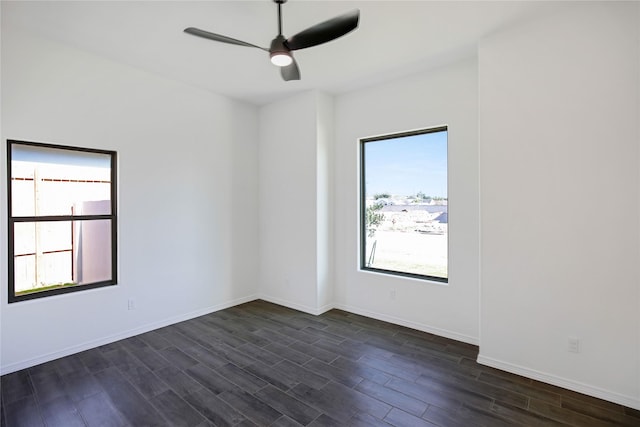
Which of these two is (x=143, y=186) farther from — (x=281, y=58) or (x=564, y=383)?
(x=564, y=383)

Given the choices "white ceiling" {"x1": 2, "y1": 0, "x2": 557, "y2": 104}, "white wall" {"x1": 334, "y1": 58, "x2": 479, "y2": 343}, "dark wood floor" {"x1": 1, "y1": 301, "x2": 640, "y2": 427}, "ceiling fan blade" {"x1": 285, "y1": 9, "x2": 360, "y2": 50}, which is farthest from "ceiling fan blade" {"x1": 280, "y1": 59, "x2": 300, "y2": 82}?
"dark wood floor" {"x1": 1, "y1": 301, "x2": 640, "y2": 427}

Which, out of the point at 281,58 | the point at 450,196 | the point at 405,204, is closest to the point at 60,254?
the point at 281,58

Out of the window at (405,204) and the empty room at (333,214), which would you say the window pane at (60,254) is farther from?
the window at (405,204)

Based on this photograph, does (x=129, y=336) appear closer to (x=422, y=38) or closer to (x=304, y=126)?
(x=304, y=126)

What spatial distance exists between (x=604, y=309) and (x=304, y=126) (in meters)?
3.69

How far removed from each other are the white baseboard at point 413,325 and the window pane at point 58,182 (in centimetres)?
328

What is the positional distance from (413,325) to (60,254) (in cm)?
398

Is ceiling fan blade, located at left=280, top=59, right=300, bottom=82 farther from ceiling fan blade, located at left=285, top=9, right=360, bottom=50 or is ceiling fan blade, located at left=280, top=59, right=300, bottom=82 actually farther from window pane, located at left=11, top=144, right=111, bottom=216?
window pane, located at left=11, top=144, right=111, bottom=216

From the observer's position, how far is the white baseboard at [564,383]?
226 centimetres

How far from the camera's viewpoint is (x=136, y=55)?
321 centimetres

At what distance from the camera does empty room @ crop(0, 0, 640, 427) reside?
231 centimetres

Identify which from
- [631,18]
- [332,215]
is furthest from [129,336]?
[631,18]

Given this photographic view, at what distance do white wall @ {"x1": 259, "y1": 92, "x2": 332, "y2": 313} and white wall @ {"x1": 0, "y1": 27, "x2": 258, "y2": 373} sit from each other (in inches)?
10.2

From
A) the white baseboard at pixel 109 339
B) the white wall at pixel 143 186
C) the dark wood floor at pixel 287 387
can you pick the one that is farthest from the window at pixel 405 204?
the white baseboard at pixel 109 339
